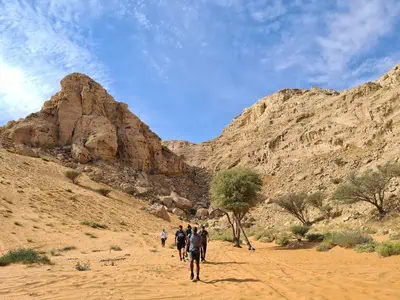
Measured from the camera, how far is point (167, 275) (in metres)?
10.8

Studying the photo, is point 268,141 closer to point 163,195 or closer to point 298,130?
point 298,130

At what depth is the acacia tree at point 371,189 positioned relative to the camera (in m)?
25.2

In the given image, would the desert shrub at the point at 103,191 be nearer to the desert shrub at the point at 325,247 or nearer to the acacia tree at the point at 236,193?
the acacia tree at the point at 236,193

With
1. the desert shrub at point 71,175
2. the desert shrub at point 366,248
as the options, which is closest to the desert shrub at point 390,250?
the desert shrub at point 366,248

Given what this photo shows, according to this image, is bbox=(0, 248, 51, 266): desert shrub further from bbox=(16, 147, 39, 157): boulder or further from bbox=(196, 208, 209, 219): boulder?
bbox=(16, 147, 39, 157): boulder

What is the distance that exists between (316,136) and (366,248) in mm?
36018

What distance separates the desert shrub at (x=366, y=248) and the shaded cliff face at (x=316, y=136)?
21.7 meters

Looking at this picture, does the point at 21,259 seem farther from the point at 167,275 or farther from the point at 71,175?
the point at 71,175

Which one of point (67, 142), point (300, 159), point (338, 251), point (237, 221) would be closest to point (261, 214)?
point (300, 159)

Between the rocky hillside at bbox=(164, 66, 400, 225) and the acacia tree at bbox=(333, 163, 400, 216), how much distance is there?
2568 mm

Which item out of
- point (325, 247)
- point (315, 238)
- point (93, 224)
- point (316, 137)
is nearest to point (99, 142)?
point (93, 224)

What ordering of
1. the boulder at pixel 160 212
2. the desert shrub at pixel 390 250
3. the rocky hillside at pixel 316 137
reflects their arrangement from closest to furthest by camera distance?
the desert shrub at pixel 390 250 < the boulder at pixel 160 212 < the rocky hillside at pixel 316 137

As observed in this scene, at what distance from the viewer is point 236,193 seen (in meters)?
22.9

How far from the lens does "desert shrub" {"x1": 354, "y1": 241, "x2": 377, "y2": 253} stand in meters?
15.0
